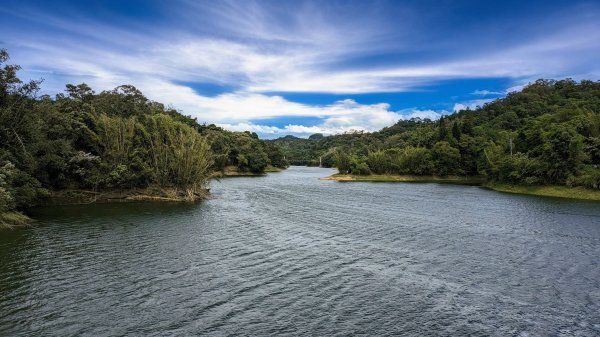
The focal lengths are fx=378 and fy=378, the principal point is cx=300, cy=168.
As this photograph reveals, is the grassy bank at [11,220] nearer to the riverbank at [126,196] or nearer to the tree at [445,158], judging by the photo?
the riverbank at [126,196]

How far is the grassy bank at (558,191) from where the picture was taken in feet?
192

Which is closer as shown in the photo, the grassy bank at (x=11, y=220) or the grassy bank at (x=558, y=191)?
the grassy bank at (x=11, y=220)

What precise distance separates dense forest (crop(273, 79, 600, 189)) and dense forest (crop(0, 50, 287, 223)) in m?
58.9

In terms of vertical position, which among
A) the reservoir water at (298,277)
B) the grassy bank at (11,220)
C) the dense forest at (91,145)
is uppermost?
the dense forest at (91,145)

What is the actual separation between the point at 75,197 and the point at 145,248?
31.1 m

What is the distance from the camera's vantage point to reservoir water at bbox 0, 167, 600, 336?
14.3 meters

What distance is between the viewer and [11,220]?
3212 centimetres

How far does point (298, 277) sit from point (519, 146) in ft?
281

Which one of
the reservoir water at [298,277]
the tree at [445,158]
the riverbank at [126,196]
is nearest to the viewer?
the reservoir water at [298,277]

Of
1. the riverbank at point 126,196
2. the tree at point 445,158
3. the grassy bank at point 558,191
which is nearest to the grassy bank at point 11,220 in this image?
the riverbank at point 126,196

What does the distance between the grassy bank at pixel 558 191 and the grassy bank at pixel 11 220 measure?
72.4 metres

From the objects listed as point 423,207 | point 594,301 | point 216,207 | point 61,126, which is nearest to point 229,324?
point 594,301

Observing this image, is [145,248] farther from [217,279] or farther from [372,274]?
[372,274]

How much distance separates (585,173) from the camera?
202 feet
